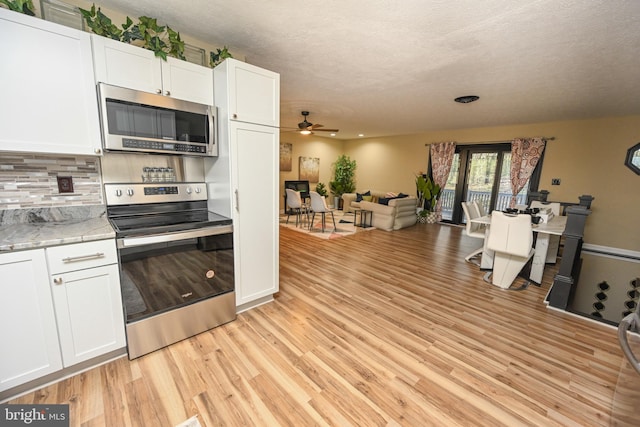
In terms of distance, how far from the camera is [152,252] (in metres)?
1.76

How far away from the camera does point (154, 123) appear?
75.0 inches

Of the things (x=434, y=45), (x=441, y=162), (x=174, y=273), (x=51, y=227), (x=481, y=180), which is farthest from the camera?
(x=441, y=162)

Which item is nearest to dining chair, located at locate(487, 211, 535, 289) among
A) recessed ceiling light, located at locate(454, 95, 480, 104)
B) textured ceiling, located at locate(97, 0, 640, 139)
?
textured ceiling, located at locate(97, 0, 640, 139)

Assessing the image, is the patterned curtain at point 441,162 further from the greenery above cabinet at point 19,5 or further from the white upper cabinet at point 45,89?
the greenery above cabinet at point 19,5

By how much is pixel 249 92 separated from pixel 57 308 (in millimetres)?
1943

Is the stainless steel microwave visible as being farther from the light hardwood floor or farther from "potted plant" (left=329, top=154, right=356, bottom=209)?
"potted plant" (left=329, top=154, right=356, bottom=209)

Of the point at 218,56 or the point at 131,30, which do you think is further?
the point at 218,56

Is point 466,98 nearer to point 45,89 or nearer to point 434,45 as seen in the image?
point 434,45

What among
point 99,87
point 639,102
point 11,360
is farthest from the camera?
point 639,102

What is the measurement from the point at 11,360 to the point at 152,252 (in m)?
0.85

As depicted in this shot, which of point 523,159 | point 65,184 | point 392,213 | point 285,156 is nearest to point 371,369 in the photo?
point 65,184

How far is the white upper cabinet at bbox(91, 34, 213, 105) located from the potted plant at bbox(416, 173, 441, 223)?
6115 mm

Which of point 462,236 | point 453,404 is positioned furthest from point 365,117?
point 453,404

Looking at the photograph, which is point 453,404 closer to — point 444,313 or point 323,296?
point 444,313
